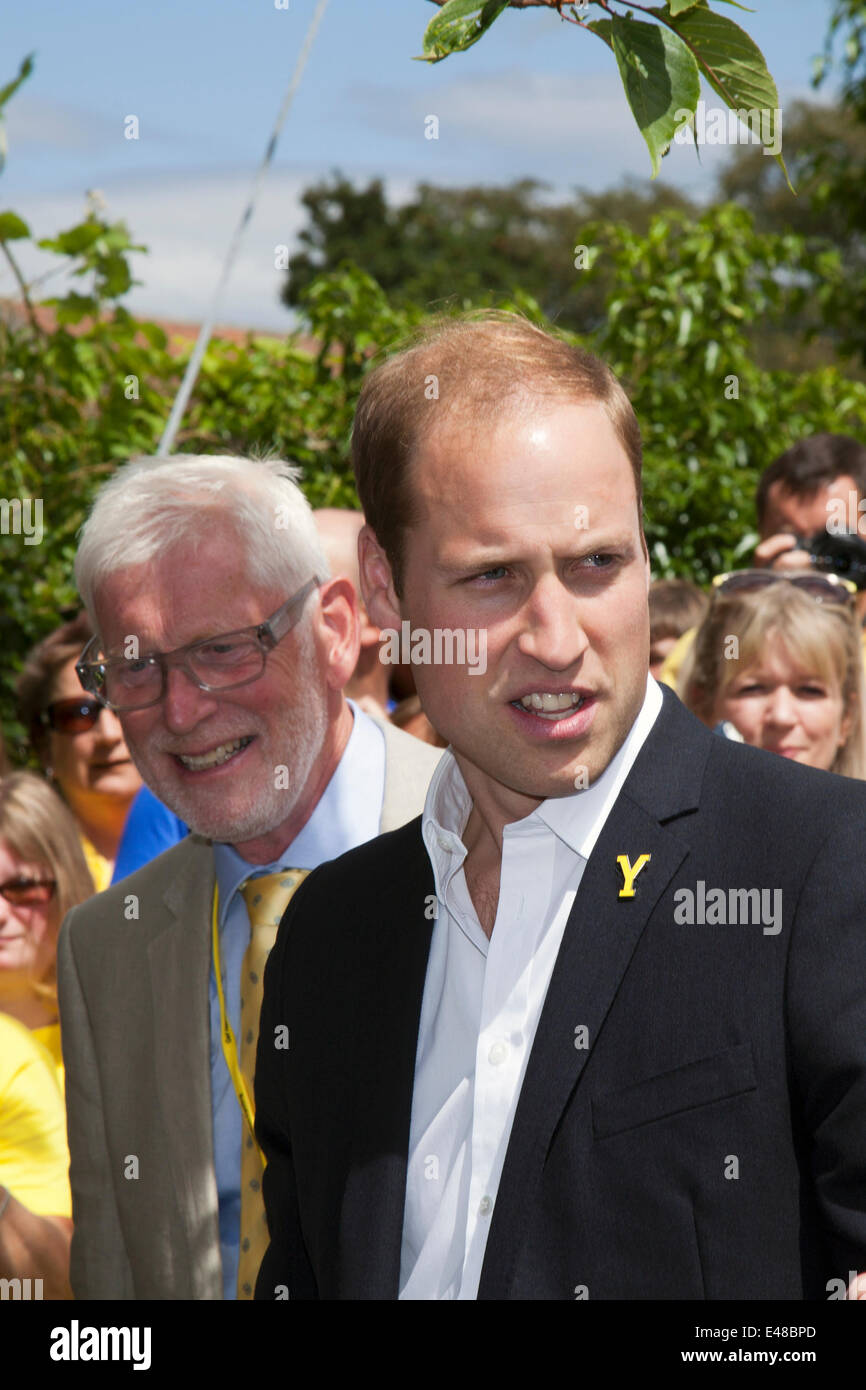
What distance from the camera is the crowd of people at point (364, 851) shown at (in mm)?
1597

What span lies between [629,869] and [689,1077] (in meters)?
0.22

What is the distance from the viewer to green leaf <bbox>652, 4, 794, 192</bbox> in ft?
4.72

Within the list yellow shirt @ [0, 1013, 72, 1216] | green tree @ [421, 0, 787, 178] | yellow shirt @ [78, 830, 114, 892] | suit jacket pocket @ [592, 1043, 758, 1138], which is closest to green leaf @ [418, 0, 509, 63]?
green tree @ [421, 0, 787, 178]

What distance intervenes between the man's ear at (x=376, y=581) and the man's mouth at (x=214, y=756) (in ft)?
2.37

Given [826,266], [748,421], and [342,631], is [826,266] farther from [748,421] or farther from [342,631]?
[342,631]

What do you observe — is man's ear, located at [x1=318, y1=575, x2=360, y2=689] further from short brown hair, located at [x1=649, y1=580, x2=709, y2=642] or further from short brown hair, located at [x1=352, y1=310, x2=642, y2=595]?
short brown hair, located at [x1=649, y1=580, x2=709, y2=642]

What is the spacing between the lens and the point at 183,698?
2.54m

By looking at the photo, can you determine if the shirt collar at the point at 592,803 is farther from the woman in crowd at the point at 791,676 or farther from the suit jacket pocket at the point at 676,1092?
the woman in crowd at the point at 791,676

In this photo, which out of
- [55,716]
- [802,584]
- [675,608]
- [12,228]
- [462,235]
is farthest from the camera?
[462,235]

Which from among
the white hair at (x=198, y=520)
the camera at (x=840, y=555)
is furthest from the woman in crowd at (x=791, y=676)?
the white hair at (x=198, y=520)

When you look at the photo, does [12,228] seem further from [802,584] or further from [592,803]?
[592,803]

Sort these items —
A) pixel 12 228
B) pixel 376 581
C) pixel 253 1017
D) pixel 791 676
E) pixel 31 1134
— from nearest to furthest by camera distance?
pixel 376 581 < pixel 253 1017 < pixel 31 1134 < pixel 791 676 < pixel 12 228

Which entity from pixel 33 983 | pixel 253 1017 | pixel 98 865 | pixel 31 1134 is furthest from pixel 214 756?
pixel 98 865
